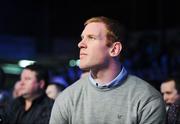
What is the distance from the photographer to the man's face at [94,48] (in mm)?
3658

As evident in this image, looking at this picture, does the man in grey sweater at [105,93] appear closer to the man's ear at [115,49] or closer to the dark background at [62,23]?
the man's ear at [115,49]

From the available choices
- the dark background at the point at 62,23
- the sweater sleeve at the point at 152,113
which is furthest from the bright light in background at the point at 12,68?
the sweater sleeve at the point at 152,113

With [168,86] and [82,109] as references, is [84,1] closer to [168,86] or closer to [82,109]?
[168,86]

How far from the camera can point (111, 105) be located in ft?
11.7

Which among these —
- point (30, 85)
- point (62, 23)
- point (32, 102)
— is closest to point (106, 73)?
point (32, 102)

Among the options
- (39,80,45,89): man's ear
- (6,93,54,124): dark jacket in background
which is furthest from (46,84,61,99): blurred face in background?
(6,93,54,124): dark jacket in background

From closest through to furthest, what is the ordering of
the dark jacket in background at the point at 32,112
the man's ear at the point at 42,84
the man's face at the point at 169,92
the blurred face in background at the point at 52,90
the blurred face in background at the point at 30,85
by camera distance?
the dark jacket in background at the point at 32,112, the man's face at the point at 169,92, the blurred face in background at the point at 30,85, the man's ear at the point at 42,84, the blurred face in background at the point at 52,90

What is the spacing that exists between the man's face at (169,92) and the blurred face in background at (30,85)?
1228mm

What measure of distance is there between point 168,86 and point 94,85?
2.01 meters

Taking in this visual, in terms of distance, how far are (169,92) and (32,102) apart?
51.7 inches

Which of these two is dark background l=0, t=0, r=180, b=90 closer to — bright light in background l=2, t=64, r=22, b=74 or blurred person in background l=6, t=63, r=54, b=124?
bright light in background l=2, t=64, r=22, b=74

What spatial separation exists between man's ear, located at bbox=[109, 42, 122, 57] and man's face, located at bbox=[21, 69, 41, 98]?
2022 millimetres

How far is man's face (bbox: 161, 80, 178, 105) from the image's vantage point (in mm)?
5426

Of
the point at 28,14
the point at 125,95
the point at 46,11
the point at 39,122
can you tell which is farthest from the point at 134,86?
the point at 28,14
